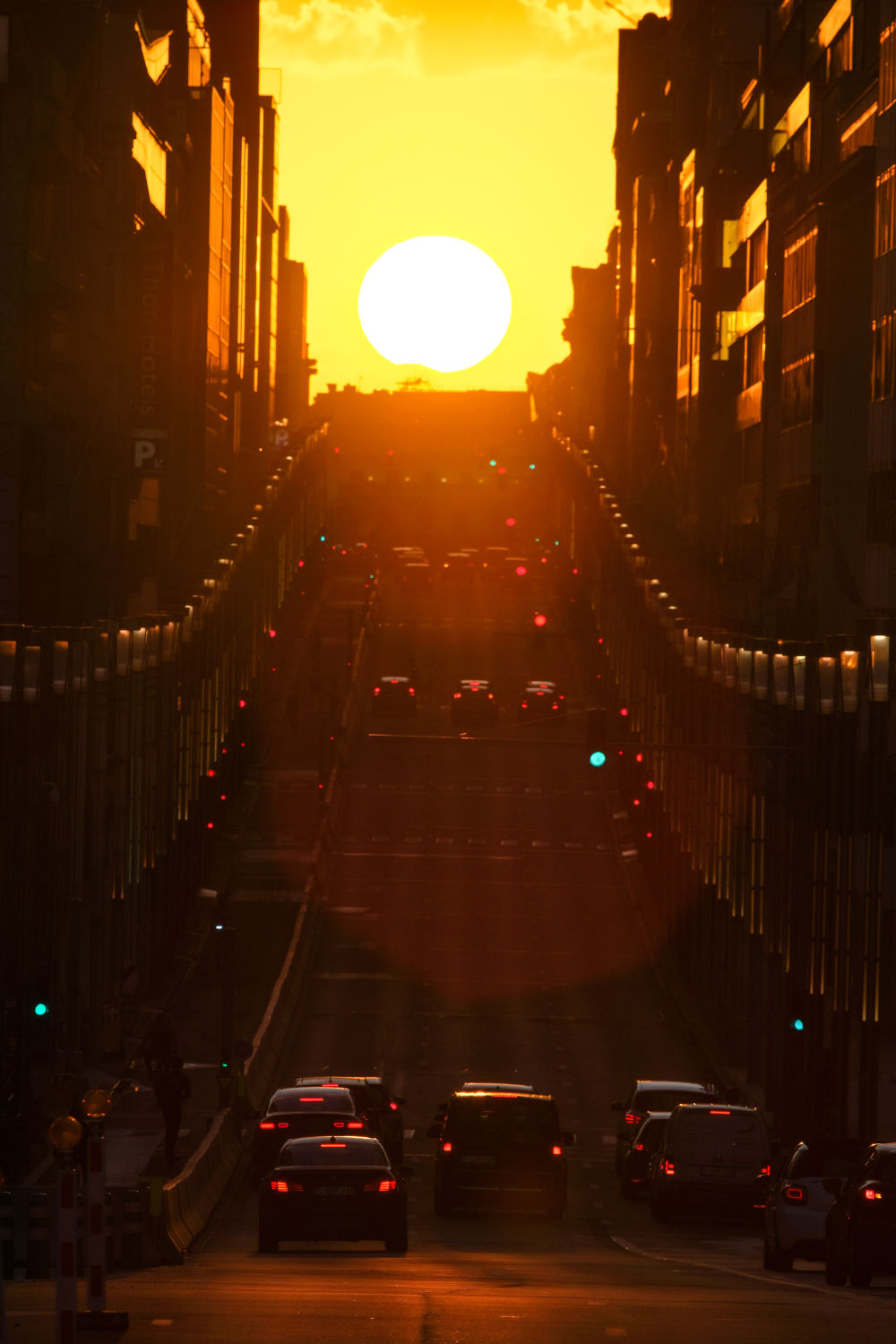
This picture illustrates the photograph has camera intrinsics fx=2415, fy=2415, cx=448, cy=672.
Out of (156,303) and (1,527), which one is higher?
(156,303)

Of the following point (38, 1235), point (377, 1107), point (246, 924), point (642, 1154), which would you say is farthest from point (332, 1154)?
point (246, 924)

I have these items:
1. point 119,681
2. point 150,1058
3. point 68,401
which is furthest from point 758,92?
point 150,1058

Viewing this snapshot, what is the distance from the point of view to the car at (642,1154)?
117 feet

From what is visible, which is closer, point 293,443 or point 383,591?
point 293,443

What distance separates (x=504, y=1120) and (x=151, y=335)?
59.5 m

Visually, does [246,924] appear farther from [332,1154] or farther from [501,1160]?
[332,1154]

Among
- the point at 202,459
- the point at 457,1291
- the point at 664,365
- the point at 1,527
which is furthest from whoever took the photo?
the point at 664,365

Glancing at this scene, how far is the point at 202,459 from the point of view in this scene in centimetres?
11775

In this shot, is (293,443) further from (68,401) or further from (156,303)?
(68,401)

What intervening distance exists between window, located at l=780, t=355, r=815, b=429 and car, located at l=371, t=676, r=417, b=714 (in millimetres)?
25832

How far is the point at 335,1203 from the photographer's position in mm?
27234

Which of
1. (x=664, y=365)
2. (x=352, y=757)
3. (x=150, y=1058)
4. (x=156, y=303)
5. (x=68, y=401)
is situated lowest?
(x=150, y=1058)

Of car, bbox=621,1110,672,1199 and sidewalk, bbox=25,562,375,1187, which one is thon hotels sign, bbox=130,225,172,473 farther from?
car, bbox=621,1110,672,1199

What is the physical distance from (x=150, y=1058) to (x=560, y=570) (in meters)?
131
